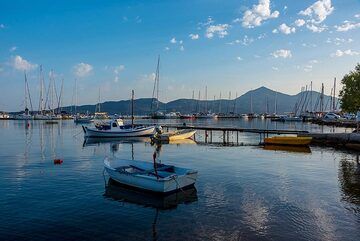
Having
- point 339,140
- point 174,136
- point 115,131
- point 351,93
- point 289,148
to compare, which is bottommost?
point 289,148

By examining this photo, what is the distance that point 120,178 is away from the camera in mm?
24234

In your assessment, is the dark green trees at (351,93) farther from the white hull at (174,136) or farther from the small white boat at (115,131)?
the small white boat at (115,131)

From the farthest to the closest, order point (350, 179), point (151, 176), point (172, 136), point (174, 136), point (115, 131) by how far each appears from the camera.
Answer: point (115, 131), point (174, 136), point (172, 136), point (350, 179), point (151, 176)

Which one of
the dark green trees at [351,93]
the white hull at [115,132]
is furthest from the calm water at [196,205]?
the dark green trees at [351,93]

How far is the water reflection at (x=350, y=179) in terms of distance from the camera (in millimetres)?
21688

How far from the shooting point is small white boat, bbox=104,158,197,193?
2150 cm

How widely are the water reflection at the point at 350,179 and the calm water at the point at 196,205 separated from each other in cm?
6

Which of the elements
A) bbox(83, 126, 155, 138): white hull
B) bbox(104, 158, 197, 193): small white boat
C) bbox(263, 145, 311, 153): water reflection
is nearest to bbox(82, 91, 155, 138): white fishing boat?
bbox(83, 126, 155, 138): white hull

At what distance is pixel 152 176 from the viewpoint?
22609 millimetres

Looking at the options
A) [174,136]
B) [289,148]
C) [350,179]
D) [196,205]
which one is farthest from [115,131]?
[196,205]

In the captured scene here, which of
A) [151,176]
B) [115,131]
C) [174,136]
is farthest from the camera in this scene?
[115,131]

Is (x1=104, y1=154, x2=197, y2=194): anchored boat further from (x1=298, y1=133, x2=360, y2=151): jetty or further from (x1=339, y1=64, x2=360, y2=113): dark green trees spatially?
(x1=339, y1=64, x2=360, y2=113): dark green trees

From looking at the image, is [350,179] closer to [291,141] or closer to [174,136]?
[291,141]

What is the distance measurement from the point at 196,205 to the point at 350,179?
14.6 metres
